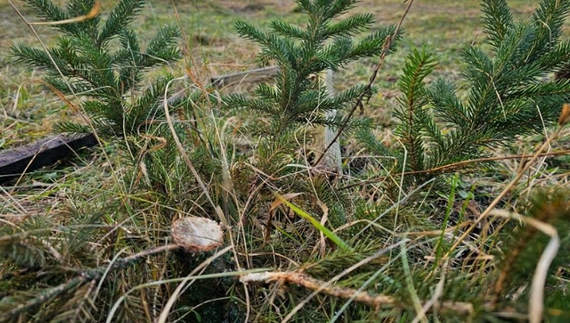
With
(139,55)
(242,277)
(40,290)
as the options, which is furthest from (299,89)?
(40,290)

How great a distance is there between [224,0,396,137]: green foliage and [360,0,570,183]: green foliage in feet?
0.69

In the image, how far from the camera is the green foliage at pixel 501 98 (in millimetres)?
885

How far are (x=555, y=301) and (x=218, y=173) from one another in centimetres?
69

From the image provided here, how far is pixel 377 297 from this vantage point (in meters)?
0.55

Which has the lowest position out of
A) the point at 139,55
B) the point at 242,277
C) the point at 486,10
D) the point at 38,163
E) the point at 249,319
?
the point at 38,163

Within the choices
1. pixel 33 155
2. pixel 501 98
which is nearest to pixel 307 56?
pixel 501 98

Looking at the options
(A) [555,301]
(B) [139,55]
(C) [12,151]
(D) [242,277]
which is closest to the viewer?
(A) [555,301]

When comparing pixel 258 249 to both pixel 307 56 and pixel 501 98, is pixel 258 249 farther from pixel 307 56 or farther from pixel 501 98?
pixel 501 98

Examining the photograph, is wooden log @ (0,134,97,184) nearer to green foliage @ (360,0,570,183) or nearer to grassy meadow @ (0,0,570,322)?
grassy meadow @ (0,0,570,322)

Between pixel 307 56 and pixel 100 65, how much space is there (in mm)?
505

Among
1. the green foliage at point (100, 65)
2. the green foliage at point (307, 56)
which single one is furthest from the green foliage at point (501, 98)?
the green foliage at point (100, 65)

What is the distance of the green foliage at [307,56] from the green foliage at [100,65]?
0.77 ft

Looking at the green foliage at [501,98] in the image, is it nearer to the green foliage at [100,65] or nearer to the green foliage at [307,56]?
the green foliage at [307,56]

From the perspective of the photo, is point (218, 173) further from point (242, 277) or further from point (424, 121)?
point (424, 121)
